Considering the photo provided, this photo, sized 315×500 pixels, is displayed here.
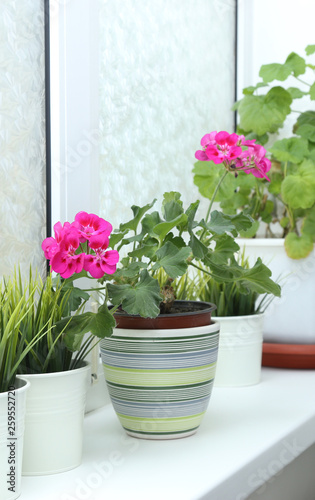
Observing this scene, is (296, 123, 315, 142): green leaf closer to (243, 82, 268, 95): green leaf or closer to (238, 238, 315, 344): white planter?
(243, 82, 268, 95): green leaf

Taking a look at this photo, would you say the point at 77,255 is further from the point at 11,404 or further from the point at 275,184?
the point at 275,184

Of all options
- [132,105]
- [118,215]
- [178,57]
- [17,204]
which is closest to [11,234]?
[17,204]

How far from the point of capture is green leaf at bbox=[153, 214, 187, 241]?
82cm

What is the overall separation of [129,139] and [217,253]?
1.32ft

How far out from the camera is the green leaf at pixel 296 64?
57.4 inches

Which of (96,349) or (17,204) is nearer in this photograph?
(17,204)

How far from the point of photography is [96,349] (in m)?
1.06

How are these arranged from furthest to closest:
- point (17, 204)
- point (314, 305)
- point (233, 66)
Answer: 1. point (233, 66)
2. point (314, 305)
3. point (17, 204)

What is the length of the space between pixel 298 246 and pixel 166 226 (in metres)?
0.62

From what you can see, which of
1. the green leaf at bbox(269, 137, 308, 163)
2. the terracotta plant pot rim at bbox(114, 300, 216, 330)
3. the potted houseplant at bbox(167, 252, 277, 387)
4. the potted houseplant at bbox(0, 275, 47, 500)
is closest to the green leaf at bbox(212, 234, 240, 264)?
the terracotta plant pot rim at bbox(114, 300, 216, 330)

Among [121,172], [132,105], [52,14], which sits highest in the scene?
[52,14]

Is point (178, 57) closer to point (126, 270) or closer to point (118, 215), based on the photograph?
point (118, 215)

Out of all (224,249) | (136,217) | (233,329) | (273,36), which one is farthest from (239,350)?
(273,36)

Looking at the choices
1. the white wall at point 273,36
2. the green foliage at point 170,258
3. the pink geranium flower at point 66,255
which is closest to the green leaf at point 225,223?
the green foliage at point 170,258
